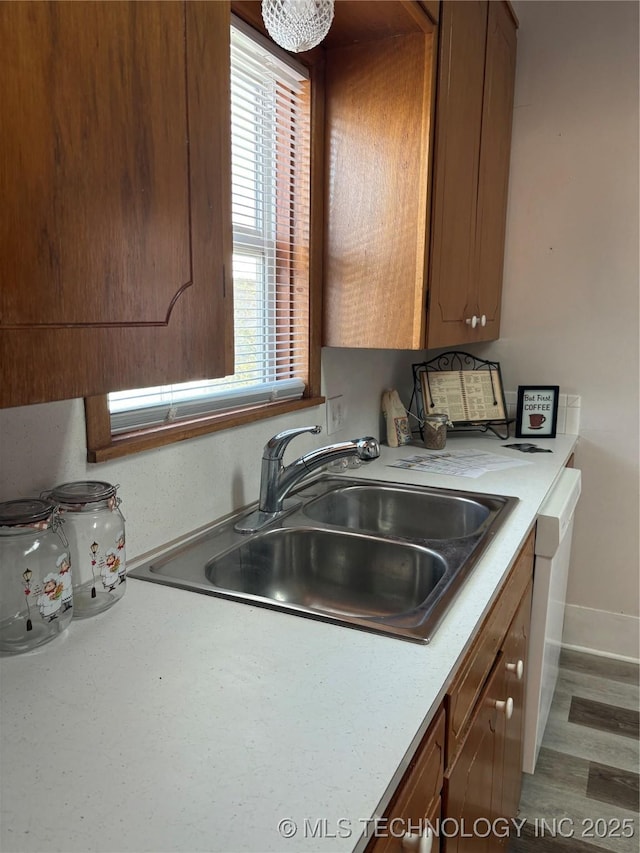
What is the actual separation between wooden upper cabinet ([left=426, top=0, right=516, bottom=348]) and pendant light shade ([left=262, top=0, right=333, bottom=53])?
0.63 meters

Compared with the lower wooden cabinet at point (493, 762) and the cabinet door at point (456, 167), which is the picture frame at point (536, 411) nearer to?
the cabinet door at point (456, 167)

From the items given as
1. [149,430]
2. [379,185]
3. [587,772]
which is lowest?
[587,772]

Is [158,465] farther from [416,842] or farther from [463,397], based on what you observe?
[463,397]

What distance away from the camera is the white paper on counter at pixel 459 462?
6.49 ft

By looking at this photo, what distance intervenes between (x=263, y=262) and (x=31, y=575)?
1084 millimetres

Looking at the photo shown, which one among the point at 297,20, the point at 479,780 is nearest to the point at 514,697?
the point at 479,780

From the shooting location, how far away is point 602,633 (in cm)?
264

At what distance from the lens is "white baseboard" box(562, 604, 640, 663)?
2.59 metres

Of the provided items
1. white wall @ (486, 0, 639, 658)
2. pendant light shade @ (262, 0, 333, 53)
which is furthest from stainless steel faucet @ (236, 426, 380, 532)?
white wall @ (486, 0, 639, 658)

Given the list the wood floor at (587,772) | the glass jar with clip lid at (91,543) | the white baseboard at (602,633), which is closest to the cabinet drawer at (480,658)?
the glass jar with clip lid at (91,543)

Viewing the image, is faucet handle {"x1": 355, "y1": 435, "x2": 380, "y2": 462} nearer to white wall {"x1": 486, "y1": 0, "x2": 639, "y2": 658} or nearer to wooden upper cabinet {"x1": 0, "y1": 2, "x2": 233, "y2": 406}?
wooden upper cabinet {"x1": 0, "y1": 2, "x2": 233, "y2": 406}

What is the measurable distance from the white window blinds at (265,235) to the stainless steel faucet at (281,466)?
0.60ft

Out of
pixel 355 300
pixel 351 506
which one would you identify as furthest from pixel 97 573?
pixel 355 300

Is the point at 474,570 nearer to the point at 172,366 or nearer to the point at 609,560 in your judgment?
the point at 172,366
